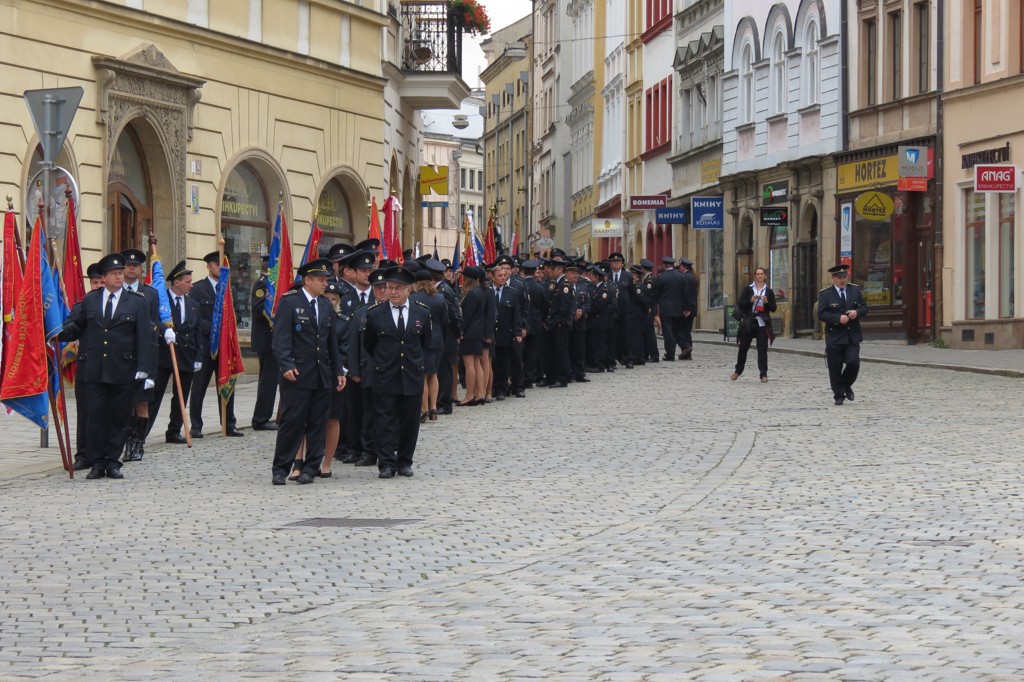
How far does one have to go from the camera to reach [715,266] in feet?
177

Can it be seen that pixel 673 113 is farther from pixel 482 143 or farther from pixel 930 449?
pixel 482 143

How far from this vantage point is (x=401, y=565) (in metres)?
10.3

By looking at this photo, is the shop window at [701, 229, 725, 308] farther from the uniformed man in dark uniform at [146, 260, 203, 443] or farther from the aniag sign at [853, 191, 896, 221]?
the uniformed man in dark uniform at [146, 260, 203, 443]

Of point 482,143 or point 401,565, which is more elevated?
point 482,143

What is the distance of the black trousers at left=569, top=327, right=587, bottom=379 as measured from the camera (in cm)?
2927

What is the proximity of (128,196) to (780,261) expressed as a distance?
24.3m

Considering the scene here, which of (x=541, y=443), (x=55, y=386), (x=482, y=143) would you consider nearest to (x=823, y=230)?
(x=541, y=443)

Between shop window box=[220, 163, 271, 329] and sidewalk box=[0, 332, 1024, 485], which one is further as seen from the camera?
shop window box=[220, 163, 271, 329]

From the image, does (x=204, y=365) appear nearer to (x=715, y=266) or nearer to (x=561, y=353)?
(x=561, y=353)

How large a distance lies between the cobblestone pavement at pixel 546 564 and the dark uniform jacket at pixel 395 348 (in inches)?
31.3

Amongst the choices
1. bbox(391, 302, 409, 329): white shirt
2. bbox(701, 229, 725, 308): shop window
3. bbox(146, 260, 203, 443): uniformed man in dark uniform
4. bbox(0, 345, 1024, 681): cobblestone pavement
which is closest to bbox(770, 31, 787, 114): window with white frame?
bbox(701, 229, 725, 308): shop window

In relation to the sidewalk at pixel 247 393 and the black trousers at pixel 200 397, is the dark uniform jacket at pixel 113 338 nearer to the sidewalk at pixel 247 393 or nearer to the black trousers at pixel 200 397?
the sidewalk at pixel 247 393

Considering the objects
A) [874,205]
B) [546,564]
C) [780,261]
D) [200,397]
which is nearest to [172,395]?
[200,397]

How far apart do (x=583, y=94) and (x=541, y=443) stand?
213 ft
